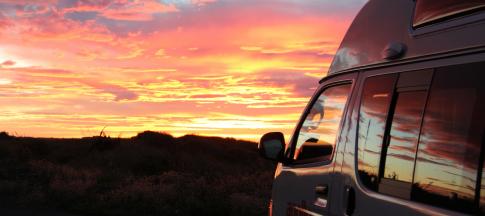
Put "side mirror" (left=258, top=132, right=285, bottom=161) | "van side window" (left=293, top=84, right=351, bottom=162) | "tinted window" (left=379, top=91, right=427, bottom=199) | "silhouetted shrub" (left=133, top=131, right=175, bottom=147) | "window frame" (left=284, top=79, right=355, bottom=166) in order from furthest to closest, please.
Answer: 1. "silhouetted shrub" (left=133, top=131, right=175, bottom=147)
2. "side mirror" (left=258, top=132, right=285, bottom=161)
3. "van side window" (left=293, top=84, right=351, bottom=162)
4. "window frame" (left=284, top=79, right=355, bottom=166)
5. "tinted window" (left=379, top=91, right=427, bottom=199)

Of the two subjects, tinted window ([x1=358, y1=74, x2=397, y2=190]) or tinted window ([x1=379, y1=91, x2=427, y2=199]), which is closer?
tinted window ([x1=379, y1=91, x2=427, y2=199])

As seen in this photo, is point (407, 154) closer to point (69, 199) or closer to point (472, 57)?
point (472, 57)

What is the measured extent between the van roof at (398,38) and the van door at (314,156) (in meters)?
0.20

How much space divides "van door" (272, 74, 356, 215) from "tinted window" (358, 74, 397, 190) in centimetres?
32

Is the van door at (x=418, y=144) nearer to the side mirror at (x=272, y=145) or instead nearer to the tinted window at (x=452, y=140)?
the tinted window at (x=452, y=140)

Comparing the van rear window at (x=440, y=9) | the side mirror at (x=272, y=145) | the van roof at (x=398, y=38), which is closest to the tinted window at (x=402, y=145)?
the van roof at (x=398, y=38)

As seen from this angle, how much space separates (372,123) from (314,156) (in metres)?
1.10

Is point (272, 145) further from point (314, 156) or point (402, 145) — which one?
point (402, 145)

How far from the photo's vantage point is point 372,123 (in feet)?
13.1

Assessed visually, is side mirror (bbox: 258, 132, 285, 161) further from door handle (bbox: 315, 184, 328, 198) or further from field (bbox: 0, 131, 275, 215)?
field (bbox: 0, 131, 275, 215)

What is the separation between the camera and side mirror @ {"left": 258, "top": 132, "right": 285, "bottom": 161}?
5.32 m

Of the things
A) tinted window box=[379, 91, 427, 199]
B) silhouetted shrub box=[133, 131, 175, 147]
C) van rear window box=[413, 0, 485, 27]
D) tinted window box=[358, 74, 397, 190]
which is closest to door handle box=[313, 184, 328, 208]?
tinted window box=[358, 74, 397, 190]

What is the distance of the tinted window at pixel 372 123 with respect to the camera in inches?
152

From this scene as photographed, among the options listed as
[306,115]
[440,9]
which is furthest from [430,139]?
[306,115]
